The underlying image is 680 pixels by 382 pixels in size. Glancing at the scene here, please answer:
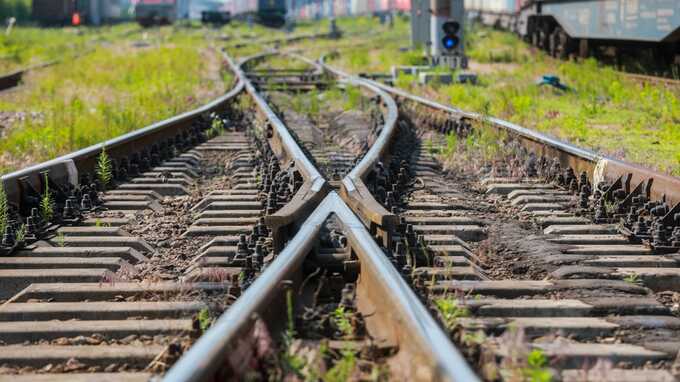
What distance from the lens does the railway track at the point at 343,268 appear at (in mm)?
2773

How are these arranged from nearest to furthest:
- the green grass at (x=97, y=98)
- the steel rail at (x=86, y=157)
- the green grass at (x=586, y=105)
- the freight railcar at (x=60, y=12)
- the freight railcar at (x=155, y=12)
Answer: the steel rail at (x=86, y=157) → the green grass at (x=586, y=105) → the green grass at (x=97, y=98) → the freight railcar at (x=155, y=12) → the freight railcar at (x=60, y=12)

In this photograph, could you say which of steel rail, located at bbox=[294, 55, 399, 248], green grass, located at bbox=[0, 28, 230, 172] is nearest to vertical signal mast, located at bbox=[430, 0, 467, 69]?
green grass, located at bbox=[0, 28, 230, 172]

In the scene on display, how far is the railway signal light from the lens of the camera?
52.9 feet

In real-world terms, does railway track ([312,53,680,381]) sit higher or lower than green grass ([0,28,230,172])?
higher

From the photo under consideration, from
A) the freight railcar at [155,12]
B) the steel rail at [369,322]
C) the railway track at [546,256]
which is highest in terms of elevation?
the steel rail at [369,322]

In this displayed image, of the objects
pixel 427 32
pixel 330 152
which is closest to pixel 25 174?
pixel 330 152

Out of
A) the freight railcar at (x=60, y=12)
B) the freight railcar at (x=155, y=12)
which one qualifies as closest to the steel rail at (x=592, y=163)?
the freight railcar at (x=155, y=12)

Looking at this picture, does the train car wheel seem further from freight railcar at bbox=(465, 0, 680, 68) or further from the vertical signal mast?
the vertical signal mast

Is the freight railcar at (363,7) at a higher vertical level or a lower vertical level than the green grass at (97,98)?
lower

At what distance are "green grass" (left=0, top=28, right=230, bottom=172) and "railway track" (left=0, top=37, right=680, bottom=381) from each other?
5.22 feet

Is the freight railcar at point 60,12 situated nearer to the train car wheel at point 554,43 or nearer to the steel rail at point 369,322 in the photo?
the train car wheel at point 554,43

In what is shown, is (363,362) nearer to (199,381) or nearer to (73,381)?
(199,381)

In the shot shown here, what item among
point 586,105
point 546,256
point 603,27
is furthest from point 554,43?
point 546,256

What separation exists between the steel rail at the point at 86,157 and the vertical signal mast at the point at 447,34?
783cm
